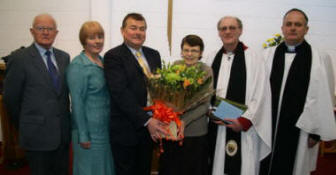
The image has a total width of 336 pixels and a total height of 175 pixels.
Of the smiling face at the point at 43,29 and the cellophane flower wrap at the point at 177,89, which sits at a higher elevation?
the smiling face at the point at 43,29

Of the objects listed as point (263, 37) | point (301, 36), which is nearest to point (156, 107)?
point (301, 36)

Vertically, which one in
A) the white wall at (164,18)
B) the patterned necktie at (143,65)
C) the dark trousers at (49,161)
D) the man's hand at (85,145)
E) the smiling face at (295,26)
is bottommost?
the dark trousers at (49,161)

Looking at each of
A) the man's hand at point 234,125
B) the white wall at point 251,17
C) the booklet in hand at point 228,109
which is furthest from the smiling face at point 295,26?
the white wall at point 251,17

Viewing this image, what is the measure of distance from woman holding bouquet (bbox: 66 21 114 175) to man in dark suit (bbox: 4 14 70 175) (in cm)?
13

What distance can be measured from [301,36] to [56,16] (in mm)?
3842

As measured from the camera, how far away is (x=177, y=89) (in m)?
1.60

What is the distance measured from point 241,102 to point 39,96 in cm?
163

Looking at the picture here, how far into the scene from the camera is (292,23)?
2178mm

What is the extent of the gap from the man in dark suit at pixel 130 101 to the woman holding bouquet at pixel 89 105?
3.7 inches

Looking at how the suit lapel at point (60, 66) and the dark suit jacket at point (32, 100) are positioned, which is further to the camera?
the suit lapel at point (60, 66)

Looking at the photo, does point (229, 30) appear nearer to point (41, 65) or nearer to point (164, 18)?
point (41, 65)

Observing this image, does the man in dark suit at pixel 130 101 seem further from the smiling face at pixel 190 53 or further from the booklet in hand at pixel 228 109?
the booklet in hand at pixel 228 109

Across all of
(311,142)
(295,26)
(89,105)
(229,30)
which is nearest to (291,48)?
(295,26)

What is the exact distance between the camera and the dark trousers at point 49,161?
72.1 inches
